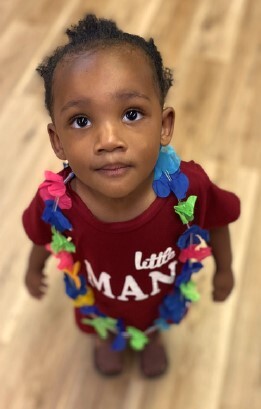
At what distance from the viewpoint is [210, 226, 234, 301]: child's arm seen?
98cm

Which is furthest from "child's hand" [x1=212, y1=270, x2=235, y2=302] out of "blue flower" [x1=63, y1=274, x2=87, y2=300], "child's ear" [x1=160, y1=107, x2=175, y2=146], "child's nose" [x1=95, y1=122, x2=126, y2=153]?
"child's nose" [x1=95, y1=122, x2=126, y2=153]

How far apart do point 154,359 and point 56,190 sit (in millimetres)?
568

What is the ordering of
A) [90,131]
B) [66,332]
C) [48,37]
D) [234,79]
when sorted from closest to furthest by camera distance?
[90,131] < [66,332] < [234,79] < [48,37]

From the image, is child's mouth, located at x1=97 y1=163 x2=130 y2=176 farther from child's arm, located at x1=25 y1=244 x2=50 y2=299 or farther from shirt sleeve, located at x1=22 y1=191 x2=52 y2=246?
child's arm, located at x1=25 y1=244 x2=50 y2=299

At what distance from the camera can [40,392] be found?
47.8 inches

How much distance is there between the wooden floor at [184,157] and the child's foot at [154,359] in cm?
3

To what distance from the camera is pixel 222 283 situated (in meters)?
1.09

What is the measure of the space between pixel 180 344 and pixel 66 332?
0.93 feet

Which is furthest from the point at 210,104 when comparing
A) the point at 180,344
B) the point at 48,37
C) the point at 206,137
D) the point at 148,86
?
the point at 148,86

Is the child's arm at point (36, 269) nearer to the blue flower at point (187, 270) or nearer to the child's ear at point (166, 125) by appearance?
the blue flower at point (187, 270)

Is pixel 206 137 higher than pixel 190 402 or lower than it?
higher

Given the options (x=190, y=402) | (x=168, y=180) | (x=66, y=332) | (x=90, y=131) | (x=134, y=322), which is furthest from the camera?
(x=66, y=332)

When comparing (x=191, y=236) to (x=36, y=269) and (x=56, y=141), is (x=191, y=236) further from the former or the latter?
(x=36, y=269)

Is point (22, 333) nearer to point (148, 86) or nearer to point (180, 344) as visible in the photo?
point (180, 344)
